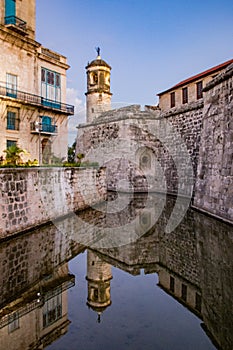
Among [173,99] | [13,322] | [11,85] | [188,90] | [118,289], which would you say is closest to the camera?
[13,322]

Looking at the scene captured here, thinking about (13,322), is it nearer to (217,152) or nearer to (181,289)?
(181,289)

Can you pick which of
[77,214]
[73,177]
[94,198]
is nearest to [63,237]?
[77,214]

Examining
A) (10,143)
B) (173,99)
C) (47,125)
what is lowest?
(10,143)

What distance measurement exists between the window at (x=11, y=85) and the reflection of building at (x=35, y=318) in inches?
500

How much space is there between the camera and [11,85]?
15938mm

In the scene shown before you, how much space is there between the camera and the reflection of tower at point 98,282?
4.76 meters

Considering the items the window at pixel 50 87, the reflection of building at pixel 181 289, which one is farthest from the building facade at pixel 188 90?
the reflection of building at pixel 181 289

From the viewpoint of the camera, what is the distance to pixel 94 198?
14586 mm

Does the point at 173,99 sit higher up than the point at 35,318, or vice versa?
the point at 173,99

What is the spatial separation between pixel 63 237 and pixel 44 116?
1126 cm

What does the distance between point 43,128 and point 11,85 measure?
2953mm

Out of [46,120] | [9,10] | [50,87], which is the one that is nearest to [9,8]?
[9,10]

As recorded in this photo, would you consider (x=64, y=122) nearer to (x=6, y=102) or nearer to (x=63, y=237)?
(x=6, y=102)

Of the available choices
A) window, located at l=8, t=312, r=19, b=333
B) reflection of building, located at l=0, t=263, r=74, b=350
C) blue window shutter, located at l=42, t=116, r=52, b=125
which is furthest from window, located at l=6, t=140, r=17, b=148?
window, located at l=8, t=312, r=19, b=333
